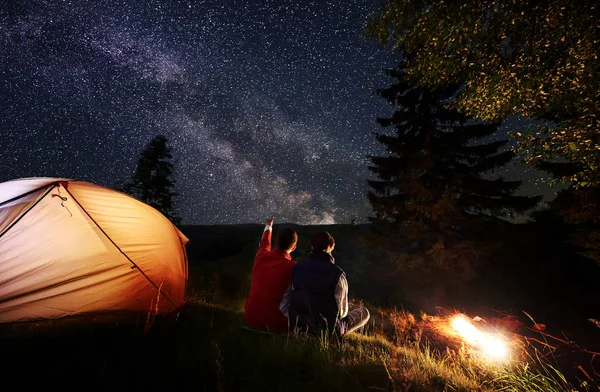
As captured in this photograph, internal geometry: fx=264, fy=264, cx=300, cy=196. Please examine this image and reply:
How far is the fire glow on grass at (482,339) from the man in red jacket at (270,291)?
376cm

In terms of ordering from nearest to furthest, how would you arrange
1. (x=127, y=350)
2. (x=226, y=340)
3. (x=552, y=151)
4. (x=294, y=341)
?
1. (x=127, y=350)
2. (x=294, y=341)
3. (x=226, y=340)
4. (x=552, y=151)

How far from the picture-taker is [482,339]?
576 cm

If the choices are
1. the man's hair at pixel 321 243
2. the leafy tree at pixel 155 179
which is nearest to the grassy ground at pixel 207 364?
the man's hair at pixel 321 243

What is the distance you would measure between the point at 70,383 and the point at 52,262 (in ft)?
9.54

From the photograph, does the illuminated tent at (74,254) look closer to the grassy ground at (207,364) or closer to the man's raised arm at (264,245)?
the grassy ground at (207,364)

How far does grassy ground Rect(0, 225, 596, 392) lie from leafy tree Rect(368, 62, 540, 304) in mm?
10559

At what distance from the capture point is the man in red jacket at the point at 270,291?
4195 mm

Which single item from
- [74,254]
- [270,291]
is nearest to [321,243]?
[270,291]

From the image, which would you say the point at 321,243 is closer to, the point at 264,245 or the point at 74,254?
the point at 264,245

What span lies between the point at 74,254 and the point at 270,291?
3.51m

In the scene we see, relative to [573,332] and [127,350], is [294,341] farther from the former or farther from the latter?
[573,332]

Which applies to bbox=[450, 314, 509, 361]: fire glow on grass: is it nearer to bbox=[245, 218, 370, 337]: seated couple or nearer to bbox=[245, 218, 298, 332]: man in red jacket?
bbox=[245, 218, 370, 337]: seated couple

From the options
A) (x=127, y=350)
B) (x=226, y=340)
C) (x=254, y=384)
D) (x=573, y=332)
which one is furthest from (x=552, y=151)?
(x=573, y=332)

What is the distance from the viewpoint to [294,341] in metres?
3.60
